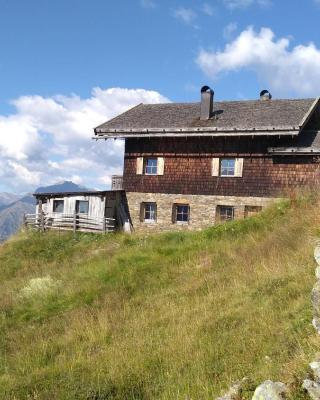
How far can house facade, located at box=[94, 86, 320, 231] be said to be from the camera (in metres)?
23.5

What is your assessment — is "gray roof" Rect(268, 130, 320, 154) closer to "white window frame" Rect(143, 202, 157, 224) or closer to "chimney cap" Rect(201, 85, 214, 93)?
"chimney cap" Rect(201, 85, 214, 93)

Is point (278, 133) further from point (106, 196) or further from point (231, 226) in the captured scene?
point (106, 196)

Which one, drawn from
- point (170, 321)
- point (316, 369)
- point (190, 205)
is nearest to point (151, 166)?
point (190, 205)

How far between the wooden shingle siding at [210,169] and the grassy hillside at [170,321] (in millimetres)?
7163

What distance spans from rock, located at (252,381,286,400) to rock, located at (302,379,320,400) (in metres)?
0.25

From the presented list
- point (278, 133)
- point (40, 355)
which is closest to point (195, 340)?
point (40, 355)

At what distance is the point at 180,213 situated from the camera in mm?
26312

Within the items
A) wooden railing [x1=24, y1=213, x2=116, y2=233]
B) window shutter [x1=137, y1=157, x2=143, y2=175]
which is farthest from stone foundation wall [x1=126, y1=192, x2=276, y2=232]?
wooden railing [x1=24, y1=213, x2=116, y2=233]

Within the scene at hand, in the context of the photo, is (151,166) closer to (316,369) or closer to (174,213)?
(174,213)

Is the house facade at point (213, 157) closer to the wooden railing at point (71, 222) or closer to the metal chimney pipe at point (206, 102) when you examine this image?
the metal chimney pipe at point (206, 102)

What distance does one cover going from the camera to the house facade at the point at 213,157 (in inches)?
924

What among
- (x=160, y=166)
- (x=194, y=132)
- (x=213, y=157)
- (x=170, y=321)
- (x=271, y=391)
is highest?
(x=194, y=132)

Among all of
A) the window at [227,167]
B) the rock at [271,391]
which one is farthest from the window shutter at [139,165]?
the rock at [271,391]

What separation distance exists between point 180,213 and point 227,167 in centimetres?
392
